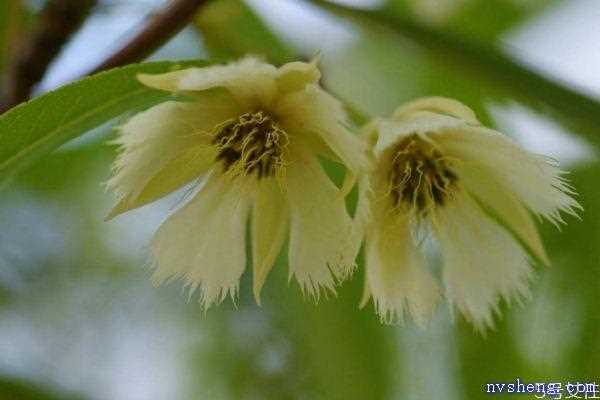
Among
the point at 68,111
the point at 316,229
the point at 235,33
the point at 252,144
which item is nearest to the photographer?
the point at 68,111

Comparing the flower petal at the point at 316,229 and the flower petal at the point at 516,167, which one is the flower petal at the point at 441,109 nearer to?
the flower petal at the point at 516,167

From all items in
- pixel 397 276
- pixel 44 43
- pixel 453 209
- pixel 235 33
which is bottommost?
pixel 397 276

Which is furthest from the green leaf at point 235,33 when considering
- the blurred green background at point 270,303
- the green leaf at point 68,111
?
the green leaf at point 68,111

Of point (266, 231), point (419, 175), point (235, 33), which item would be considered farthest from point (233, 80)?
point (235, 33)

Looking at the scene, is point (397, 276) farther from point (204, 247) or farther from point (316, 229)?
point (204, 247)

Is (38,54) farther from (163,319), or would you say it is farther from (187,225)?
(163,319)

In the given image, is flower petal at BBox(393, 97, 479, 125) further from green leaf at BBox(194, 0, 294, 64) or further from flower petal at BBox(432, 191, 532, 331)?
green leaf at BBox(194, 0, 294, 64)

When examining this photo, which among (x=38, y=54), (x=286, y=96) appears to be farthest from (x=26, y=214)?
(x=286, y=96)
